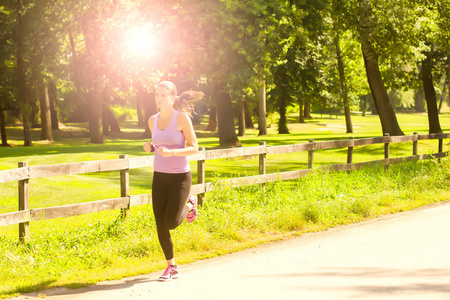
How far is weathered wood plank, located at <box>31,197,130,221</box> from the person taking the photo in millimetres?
7230

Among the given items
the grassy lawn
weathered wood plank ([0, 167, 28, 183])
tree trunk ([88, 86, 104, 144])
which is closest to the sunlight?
tree trunk ([88, 86, 104, 144])

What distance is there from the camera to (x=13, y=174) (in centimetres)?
701

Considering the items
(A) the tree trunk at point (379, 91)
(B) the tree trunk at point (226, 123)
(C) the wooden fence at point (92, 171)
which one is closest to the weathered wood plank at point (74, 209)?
(C) the wooden fence at point (92, 171)

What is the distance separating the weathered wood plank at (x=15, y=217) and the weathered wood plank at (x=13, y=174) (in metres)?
0.44

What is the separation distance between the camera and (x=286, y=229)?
8.84 meters

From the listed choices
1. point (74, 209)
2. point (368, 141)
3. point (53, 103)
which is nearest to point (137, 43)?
point (368, 141)

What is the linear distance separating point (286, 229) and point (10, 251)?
4146 millimetres

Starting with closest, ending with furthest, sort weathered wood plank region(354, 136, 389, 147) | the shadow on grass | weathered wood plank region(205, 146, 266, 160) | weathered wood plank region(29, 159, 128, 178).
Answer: the shadow on grass, weathered wood plank region(29, 159, 128, 178), weathered wood plank region(205, 146, 266, 160), weathered wood plank region(354, 136, 389, 147)

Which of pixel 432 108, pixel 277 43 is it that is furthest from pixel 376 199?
pixel 432 108

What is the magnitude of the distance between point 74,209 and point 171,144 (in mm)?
2306

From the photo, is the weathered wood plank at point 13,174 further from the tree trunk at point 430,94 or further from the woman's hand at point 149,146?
the tree trunk at point 430,94

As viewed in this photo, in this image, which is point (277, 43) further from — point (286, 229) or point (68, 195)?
point (286, 229)

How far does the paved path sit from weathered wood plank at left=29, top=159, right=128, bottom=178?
1.96m

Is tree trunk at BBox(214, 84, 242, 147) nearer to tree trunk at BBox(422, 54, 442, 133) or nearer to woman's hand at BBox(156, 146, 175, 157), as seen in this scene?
tree trunk at BBox(422, 54, 442, 133)
